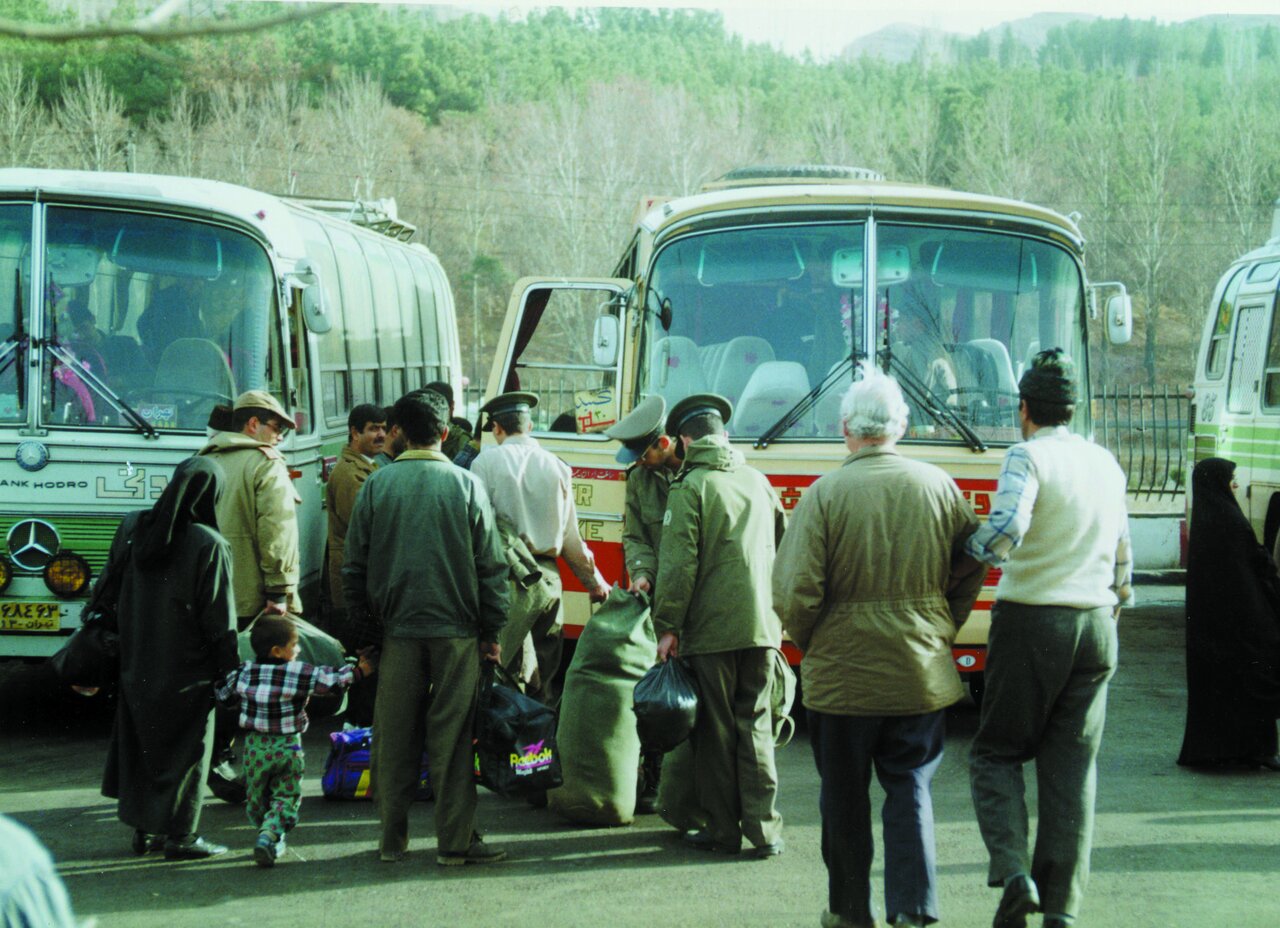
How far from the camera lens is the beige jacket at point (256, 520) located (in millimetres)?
7227

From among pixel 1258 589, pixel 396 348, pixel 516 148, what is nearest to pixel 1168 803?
pixel 1258 589

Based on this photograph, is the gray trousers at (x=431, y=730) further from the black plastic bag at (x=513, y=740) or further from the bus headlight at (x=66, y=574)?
the bus headlight at (x=66, y=574)

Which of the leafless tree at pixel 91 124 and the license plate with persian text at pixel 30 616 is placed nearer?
the license plate with persian text at pixel 30 616

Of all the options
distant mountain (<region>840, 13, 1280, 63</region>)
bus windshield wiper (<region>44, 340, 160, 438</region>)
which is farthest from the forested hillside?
bus windshield wiper (<region>44, 340, 160, 438</region>)

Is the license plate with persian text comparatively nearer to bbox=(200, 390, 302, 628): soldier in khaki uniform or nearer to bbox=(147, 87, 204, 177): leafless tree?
bbox=(200, 390, 302, 628): soldier in khaki uniform

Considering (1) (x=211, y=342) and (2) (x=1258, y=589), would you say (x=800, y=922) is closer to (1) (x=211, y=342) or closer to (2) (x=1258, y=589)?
(2) (x=1258, y=589)

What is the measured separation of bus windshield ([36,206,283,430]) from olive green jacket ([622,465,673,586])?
311 cm

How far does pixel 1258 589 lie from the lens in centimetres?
763

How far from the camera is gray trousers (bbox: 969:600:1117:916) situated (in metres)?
5.06

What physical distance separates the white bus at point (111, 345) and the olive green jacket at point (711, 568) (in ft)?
11.8

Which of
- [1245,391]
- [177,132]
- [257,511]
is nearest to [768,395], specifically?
[257,511]

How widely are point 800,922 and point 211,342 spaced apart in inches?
204

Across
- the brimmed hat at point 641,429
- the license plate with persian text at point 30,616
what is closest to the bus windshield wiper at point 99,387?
the license plate with persian text at point 30,616

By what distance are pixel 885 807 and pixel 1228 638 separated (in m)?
3.30
